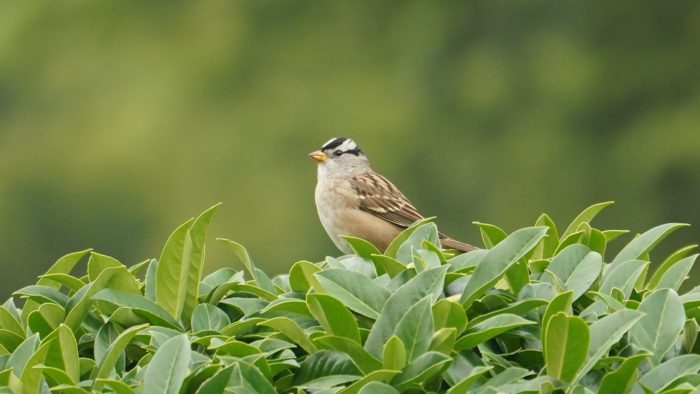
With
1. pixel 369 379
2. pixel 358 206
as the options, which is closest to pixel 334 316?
pixel 369 379

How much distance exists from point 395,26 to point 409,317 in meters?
15.1

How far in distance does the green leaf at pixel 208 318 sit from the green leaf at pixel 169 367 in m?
0.36

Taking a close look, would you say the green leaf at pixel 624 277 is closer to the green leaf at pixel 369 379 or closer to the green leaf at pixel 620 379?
the green leaf at pixel 620 379

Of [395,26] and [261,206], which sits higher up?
[395,26]

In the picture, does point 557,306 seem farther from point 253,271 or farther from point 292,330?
point 253,271

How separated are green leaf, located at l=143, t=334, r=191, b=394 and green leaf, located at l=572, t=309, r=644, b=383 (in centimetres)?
69

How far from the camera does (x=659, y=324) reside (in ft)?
8.59

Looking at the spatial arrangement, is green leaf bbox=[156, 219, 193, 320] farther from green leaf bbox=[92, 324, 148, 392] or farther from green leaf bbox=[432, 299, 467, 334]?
green leaf bbox=[432, 299, 467, 334]

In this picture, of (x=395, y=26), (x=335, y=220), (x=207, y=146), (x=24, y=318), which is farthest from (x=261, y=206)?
(x=24, y=318)

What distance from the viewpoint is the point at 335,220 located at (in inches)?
264

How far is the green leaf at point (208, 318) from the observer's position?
9.34 feet

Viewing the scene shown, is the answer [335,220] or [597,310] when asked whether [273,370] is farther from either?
[335,220]

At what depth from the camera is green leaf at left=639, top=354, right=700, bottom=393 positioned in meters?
2.49

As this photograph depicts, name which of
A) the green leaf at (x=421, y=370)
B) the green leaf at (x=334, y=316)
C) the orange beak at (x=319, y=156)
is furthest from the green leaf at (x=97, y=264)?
the orange beak at (x=319, y=156)
